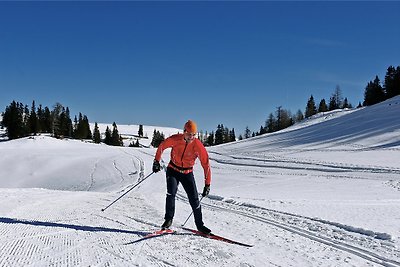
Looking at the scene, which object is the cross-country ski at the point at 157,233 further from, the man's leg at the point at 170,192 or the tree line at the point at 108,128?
the tree line at the point at 108,128

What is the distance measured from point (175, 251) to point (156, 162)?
195cm

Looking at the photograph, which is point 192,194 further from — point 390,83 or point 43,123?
point 43,123

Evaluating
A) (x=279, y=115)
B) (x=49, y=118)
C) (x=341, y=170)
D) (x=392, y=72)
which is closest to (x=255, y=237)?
(x=341, y=170)

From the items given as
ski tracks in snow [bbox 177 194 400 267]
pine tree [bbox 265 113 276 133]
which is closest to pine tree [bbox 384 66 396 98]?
pine tree [bbox 265 113 276 133]

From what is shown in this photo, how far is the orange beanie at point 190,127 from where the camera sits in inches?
253

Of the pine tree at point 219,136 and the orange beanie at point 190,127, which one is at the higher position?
the pine tree at point 219,136

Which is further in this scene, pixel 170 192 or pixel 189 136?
pixel 170 192

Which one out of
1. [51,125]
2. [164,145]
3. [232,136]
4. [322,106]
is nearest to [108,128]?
[51,125]

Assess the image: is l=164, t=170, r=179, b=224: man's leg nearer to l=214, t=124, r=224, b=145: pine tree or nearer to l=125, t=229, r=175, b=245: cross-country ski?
l=125, t=229, r=175, b=245: cross-country ski

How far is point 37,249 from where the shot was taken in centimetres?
518

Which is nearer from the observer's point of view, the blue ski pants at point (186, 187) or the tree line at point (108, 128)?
the blue ski pants at point (186, 187)

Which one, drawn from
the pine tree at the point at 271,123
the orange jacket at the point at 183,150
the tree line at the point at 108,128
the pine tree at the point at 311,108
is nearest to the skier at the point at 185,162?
the orange jacket at the point at 183,150

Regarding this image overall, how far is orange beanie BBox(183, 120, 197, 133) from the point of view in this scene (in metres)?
6.44

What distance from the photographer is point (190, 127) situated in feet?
21.2
